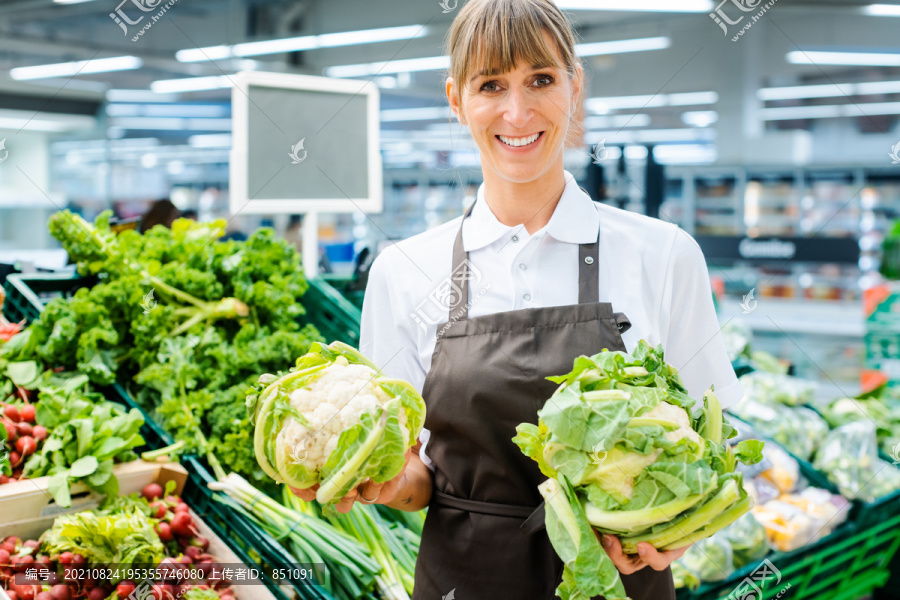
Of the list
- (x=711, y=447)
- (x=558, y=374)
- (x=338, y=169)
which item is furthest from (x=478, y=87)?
(x=338, y=169)

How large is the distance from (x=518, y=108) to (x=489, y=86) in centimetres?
9

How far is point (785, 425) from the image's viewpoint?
3.18m

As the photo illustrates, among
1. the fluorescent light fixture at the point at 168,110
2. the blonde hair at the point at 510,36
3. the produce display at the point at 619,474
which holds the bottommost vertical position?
the produce display at the point at 619,474

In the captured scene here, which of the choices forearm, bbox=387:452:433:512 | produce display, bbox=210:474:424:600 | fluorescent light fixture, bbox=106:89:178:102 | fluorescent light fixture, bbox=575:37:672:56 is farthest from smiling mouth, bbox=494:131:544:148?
fluorescent light fixture, bbox=106:89:178:102

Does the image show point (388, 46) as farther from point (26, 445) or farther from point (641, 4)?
point (26, 445)

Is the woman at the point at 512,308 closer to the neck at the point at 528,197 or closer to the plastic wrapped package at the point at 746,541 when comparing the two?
the neck at the point at 528,197

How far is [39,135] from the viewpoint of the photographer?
1465cm

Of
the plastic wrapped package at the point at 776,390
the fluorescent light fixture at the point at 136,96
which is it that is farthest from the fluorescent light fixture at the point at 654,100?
the plastic wrapped package at the point at 776,390

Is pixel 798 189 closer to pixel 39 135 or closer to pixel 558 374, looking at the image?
pixel 558 374

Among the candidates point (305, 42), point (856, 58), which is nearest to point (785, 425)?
point (305, 42)

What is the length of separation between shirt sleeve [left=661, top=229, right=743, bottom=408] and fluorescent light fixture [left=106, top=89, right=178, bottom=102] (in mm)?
13143

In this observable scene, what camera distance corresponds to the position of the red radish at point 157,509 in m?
1.91

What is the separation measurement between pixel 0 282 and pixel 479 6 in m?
2.27

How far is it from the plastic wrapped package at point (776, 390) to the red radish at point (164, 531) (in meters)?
2.60
